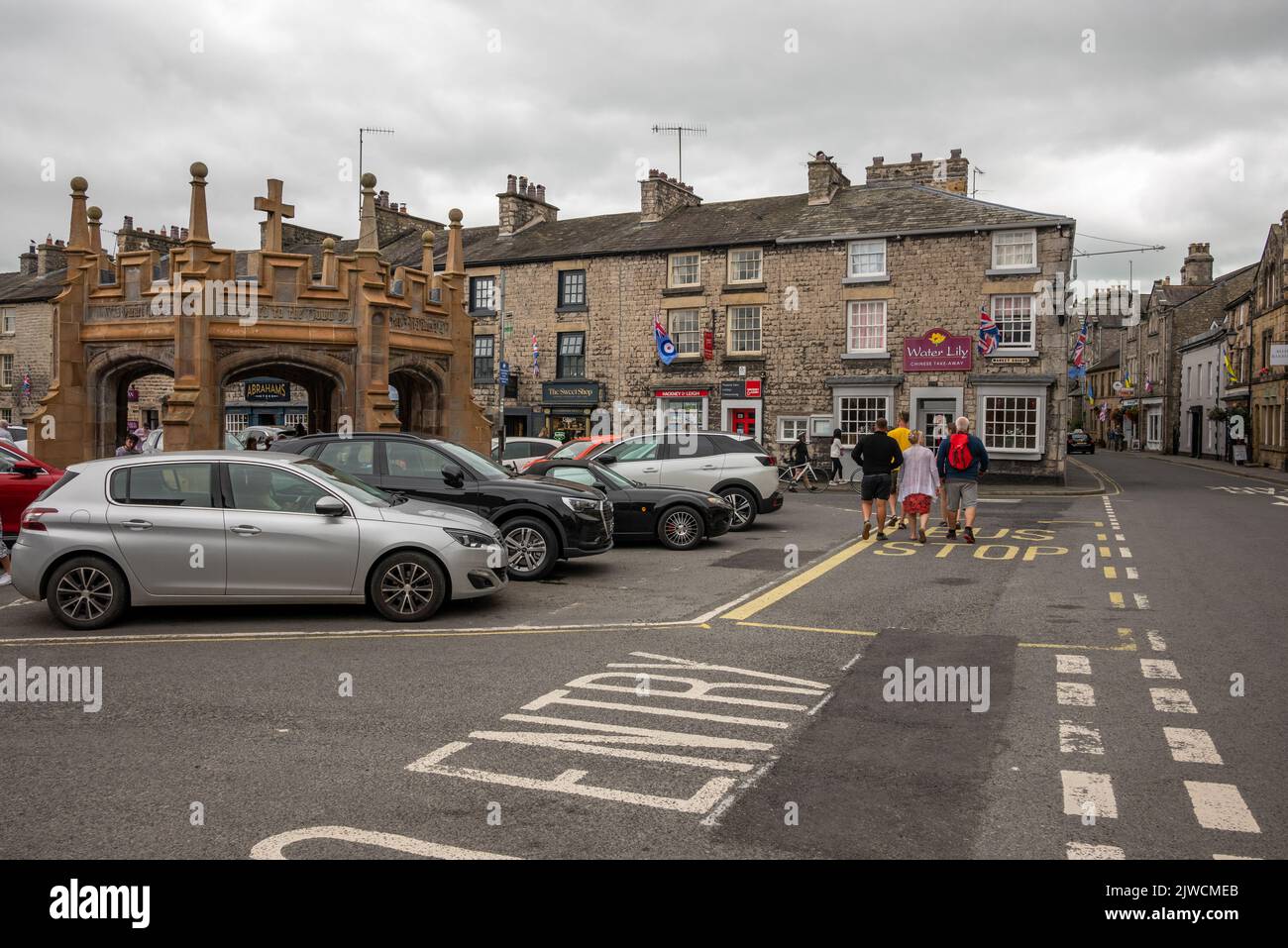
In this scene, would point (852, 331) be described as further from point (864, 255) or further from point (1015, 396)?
point (1015, 396)

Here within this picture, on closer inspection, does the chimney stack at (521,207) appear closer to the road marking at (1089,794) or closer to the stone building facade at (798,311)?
the stone building facade at (798,311)

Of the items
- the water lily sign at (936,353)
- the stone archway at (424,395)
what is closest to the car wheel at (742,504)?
the stone archway at (424,395)

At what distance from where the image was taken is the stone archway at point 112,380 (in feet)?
62.2

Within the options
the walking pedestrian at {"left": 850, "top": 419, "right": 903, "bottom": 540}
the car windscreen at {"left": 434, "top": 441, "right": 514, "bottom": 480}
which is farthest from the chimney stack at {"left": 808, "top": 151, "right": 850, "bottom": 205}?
the car windscreen at {"left": 434, "top": 441, "right": 514, "bottom": 480}

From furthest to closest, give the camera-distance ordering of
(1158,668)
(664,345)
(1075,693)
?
(664,345) < (1158,668) < (1075,693)

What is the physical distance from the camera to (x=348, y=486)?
9.69 metres

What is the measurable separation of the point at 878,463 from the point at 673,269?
72.5 feet

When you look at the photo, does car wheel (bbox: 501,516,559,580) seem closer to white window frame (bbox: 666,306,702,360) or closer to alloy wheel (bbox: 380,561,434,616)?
alloy wheel (bbox: 380,561,434,616)

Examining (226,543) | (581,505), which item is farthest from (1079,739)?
(581,505)

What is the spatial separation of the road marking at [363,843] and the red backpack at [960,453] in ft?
41.5

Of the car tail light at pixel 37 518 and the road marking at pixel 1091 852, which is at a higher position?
the car tail light at pixel 37 518

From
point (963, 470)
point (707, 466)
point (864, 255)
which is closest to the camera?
point (963, 470)

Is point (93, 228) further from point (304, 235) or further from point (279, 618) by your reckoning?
point (304, 235)
